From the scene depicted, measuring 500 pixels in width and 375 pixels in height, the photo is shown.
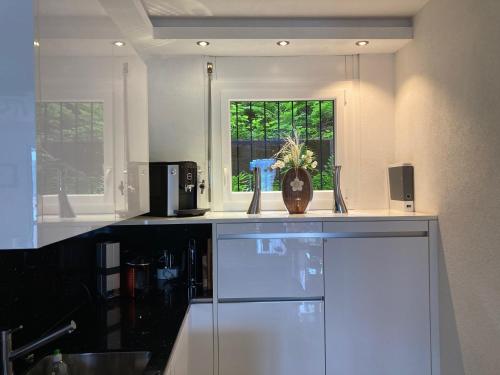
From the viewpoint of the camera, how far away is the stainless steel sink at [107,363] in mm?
1331

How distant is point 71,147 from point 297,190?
1.45 metres

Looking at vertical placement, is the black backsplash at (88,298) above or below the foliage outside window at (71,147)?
below

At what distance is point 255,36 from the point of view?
213 cm

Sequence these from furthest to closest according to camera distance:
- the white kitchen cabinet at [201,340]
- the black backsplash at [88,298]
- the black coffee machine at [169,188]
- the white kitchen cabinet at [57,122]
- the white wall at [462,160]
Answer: the black coffee machine at [169,188]
the white kitchen cabinet at [201,340]
the white wall at [462,160]
the black backsplash at [88,298]
the white kitchen cabinet at [57,122]

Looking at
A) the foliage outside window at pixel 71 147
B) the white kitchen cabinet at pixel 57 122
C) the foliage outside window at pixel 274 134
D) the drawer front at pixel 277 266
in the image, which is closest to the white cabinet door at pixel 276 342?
the drawer front at pixel 277 266

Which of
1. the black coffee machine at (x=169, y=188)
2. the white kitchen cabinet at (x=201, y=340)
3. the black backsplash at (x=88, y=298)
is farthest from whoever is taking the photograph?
the black coffee machine at (x=169, y=188)

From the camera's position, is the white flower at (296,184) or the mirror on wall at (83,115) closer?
the mirror on wall at (83,115)

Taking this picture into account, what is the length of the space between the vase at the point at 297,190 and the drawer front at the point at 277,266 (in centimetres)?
26

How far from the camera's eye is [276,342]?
198 centimetres

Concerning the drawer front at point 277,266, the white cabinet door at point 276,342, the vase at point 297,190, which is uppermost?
the vase at point 297,190

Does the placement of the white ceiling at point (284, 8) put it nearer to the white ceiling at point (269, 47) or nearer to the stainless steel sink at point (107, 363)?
the white ceiling at point (269, 47)

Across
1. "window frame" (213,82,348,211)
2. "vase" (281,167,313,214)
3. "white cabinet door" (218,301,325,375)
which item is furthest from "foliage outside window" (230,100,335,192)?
"white cabinet door" (218,301,325,375)

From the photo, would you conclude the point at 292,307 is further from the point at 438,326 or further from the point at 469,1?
the point at 469,1

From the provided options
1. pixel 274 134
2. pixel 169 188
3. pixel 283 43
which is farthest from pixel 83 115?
pixel 274 134
